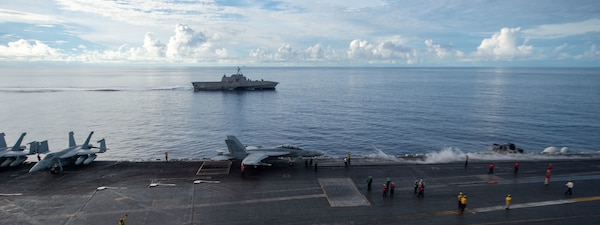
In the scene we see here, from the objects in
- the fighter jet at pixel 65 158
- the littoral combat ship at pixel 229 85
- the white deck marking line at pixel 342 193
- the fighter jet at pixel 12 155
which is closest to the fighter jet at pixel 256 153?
the white deck marking line at pixel 342 193

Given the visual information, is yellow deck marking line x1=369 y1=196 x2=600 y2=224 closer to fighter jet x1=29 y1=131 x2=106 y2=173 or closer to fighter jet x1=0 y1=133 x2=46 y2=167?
fighter jet x1=29 y1=131 x2=106 y2=173

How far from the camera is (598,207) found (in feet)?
92.5

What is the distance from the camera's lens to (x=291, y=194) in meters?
30.6

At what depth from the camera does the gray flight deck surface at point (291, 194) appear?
2607cm

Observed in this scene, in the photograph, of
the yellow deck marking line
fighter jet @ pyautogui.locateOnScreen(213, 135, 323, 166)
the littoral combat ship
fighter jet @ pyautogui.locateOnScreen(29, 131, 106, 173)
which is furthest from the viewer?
the littoral combat ship

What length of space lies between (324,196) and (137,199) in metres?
15.6

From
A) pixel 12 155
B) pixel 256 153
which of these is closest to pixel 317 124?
pixel 256 153

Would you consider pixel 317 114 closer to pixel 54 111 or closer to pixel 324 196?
pixel 324 196

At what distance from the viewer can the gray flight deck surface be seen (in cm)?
2607

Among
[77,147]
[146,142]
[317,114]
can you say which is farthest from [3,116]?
[317,114]

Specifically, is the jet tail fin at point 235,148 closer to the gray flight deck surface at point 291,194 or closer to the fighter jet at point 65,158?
the gray flight deck surface at point 291,194

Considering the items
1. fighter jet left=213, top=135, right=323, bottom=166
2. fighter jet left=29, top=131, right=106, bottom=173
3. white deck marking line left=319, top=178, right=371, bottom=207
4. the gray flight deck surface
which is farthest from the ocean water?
fighter jet left=29, top=131, right=106, bottom=173

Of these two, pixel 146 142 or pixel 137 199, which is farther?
pixel 146 142

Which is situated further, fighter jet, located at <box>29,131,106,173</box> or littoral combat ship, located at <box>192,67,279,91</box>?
littoral combat ship, located at <box>192,67,279,91</box>
